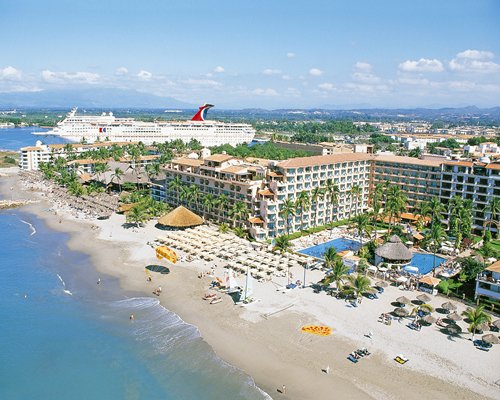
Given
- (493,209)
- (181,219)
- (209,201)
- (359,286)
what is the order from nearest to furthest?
1. (359,286)
2. (493,209)
3. (181,219)
4. (209,201)

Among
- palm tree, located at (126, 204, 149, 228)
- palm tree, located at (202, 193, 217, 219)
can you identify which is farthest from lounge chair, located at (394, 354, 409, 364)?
palm tree, located at (126, 204, 149, 228)

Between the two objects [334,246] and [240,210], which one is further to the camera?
[240,210]

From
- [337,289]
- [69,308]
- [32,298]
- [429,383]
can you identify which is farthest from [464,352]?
[32,298]

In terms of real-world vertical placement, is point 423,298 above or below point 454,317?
above

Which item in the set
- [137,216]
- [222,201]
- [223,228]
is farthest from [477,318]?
[137,216]

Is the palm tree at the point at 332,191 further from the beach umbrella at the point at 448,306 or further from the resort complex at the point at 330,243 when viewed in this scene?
the beach umbrella at the point at 448,306

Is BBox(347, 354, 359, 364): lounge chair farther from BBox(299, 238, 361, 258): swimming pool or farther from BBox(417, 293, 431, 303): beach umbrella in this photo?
BBox(299, 238, 361, 258): swimming pool

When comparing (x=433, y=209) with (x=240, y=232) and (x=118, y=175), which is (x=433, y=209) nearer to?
(x=240, y=232)
